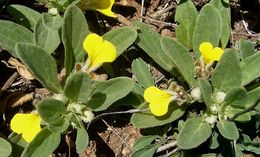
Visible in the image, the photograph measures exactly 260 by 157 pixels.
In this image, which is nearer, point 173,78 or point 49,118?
point 49,118

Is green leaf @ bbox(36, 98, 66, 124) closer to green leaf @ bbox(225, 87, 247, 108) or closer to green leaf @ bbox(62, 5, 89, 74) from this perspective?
green leaf @ bbox(62, 5, 89, 74)

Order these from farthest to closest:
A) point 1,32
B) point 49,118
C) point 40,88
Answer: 1. point 40,88
2. point 1,32
3. point 49,118

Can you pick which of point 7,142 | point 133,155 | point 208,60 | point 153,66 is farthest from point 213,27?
point 7,142

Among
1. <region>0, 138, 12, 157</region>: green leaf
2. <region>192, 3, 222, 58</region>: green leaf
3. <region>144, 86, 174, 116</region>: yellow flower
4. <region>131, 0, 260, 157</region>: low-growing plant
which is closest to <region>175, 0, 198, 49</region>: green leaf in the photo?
<region>131, 0, 260, 157</region>: low-growing plant

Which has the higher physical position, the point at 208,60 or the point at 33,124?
the point at 208,60

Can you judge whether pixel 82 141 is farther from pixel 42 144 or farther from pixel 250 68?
pixel 250 68

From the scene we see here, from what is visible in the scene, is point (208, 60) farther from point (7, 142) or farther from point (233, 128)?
point (7, 142)

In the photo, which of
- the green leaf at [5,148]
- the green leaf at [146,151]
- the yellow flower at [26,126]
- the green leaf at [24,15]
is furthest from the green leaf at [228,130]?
the green leaf at [24,15]
